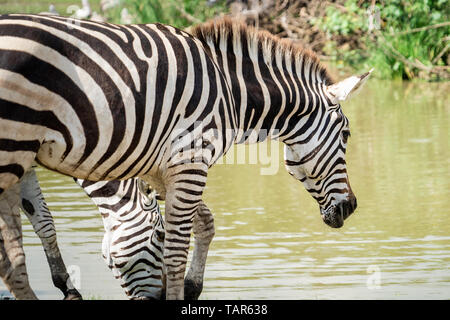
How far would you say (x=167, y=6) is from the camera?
20969 mm

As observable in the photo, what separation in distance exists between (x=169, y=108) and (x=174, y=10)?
51.6ft

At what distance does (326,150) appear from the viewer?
21.4 feet

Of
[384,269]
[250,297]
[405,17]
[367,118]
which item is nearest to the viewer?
[250,297]

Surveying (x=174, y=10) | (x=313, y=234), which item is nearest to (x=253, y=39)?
(x=313, y=234)

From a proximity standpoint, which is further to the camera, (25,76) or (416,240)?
(416,240)

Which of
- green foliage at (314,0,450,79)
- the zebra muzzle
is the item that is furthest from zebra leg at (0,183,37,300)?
green foliage at (314,0,450,79)

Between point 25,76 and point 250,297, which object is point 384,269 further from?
point 25,76

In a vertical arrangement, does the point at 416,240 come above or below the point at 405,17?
below

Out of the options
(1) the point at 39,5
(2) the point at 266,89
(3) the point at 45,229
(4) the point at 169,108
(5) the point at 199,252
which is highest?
(1) the point at 39,5

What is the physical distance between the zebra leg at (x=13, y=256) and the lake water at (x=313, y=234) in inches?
43.0

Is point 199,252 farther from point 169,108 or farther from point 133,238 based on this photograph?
point 169,108

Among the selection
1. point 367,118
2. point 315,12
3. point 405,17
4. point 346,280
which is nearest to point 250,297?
point 346,280
